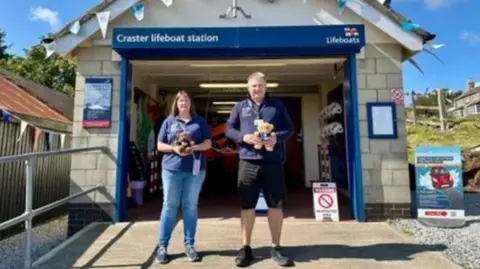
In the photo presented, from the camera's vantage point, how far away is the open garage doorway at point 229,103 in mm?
5918

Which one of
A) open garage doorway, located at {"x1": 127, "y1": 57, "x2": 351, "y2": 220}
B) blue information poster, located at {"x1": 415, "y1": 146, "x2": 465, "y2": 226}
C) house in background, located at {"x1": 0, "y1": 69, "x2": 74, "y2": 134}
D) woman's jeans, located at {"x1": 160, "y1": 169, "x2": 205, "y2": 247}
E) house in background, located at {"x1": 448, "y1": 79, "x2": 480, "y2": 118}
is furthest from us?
house in background, located at {"x1": 448, "y1": 79, "x2": 480, "y2": 118}

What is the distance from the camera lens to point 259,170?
10.9ft

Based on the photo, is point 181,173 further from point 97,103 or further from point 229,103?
point 229,103

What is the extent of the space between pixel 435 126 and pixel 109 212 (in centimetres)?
1257

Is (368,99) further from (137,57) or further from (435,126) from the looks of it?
(435,126)

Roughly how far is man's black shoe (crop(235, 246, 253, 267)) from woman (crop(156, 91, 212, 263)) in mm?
398

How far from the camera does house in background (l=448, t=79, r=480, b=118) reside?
33.8 meters

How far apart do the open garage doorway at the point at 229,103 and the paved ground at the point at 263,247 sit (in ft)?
2.31

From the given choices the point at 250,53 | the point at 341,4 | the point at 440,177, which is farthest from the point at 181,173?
the point at 440,177

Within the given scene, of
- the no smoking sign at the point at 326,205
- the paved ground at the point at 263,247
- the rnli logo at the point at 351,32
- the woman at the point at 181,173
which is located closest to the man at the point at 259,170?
the paved ground at the point at 263,247

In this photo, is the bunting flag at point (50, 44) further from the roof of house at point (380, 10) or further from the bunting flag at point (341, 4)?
the bunting flag at point (341, 4)

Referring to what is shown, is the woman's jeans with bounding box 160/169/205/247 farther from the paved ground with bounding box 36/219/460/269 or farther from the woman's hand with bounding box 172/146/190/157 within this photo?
the paved ground with bounding box 36/219/460/269

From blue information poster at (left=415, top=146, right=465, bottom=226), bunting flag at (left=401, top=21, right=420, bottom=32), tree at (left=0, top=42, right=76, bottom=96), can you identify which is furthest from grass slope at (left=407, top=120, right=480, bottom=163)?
tree at (left=0, top=42, right=76, bottom=96)

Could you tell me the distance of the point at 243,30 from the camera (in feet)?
16.3
